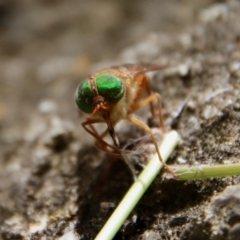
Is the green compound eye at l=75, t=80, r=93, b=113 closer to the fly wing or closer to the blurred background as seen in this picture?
the fly wing

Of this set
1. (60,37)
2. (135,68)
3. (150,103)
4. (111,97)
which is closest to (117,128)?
(150,103)

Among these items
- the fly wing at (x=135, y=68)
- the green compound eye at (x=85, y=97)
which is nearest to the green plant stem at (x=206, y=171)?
the green compound eye at (x=85, y=97)

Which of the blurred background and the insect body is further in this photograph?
the blurred background

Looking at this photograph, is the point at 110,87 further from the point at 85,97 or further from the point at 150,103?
the point at 150,103

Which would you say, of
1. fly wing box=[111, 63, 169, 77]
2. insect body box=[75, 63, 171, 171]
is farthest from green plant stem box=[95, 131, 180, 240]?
fly wing box=[111, 63, 169, 77]

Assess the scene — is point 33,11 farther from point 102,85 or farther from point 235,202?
point 235,202

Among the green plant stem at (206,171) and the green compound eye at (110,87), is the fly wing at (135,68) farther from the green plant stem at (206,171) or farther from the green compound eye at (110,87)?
the green plant stem at (206,171)
